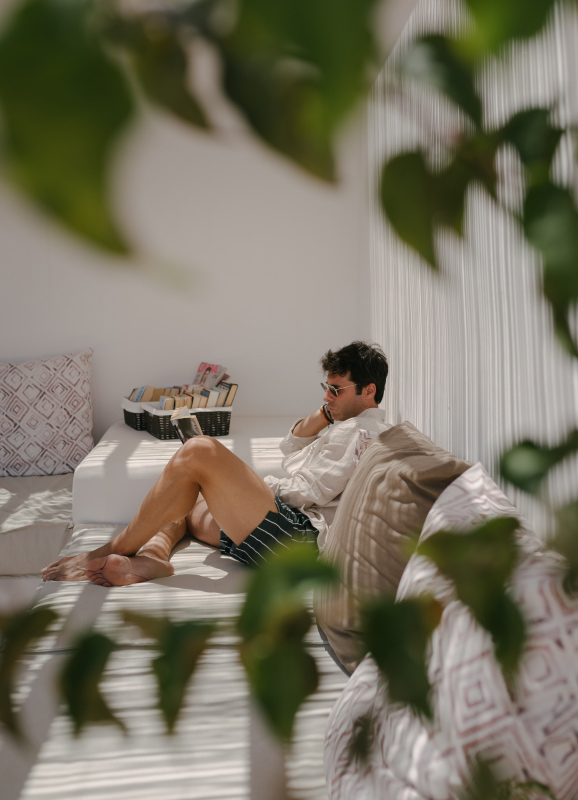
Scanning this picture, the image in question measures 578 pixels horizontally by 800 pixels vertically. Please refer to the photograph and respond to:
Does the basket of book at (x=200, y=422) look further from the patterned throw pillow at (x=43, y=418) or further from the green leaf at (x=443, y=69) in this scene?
the green leaf at (x=443, y=69)

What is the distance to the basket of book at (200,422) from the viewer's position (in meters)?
3.30

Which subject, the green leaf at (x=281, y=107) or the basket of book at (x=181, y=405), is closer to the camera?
the green leaf at (x=281, y=107)

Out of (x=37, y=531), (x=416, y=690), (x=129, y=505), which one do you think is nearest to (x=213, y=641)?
(x=416, y=690)

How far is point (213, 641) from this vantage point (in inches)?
6.2

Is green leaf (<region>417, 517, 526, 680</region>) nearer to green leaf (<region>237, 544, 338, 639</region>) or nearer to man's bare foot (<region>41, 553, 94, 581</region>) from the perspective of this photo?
green leaf (<region>237, 544, 338, 639</region>)

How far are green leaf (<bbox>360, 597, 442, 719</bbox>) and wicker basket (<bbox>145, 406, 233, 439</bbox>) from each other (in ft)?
10.4

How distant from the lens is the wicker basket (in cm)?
330

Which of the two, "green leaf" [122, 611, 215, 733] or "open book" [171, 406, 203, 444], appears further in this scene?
"open book" [171, 406, 203, 444]

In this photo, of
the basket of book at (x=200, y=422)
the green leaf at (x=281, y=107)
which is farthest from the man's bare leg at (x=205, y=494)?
the green leaf at (x=281, y=107)

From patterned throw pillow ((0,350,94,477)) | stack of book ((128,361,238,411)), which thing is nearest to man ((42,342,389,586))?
stack of book ((128,361,238,411))

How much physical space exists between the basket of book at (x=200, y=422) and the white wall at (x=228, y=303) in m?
0.72

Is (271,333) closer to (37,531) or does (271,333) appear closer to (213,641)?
(37,531)

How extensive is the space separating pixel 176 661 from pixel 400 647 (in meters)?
0.05

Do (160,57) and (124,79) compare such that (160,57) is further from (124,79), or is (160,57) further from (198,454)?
(198,454)
